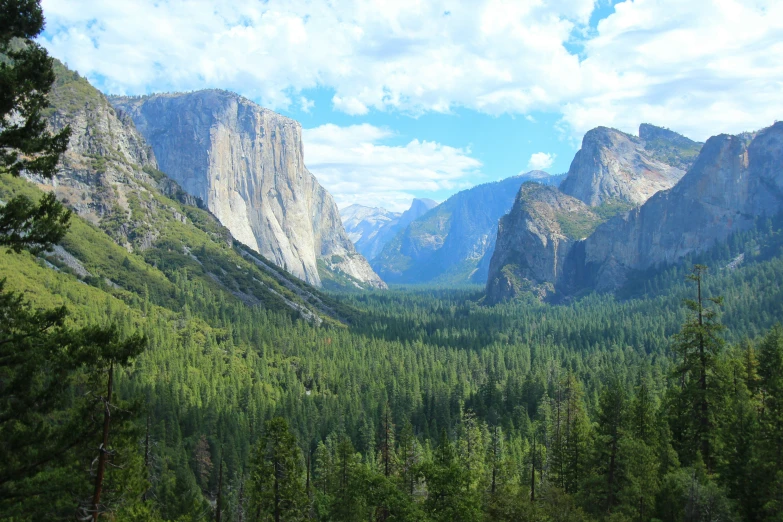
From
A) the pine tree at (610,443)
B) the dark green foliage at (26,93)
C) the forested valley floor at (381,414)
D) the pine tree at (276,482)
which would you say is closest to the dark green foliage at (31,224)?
the dark green foliage at (26,93)

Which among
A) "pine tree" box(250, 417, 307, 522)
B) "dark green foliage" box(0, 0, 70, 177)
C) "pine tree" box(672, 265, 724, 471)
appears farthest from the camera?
"pine tree" box(250, 417, 307, 522)

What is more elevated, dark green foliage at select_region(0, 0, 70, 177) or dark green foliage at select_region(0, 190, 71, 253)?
dark green foliage at select_region(0, 0, 70, 177)

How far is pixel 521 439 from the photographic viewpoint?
9088cm

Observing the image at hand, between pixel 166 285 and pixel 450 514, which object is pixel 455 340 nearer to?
pixel 166 285

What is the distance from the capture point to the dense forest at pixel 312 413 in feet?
62.2

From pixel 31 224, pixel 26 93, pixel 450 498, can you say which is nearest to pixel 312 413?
pixel 450 498

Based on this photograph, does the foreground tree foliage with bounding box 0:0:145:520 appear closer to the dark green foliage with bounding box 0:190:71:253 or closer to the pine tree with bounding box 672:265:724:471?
the dark green foliage with bounding box 0:190:71:253

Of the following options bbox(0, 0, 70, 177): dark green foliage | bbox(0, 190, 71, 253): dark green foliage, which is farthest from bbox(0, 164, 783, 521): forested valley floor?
bbox(0, 0, 70, 177): dark green foliage

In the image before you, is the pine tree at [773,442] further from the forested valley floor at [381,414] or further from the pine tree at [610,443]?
the pine tree at [610,443]

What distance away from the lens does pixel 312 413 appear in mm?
106688

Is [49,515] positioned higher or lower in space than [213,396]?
higher

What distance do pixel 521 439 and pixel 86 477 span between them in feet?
263

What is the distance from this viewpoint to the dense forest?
1897 cm

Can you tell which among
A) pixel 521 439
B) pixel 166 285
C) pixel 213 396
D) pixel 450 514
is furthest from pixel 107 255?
pixel 450 514
